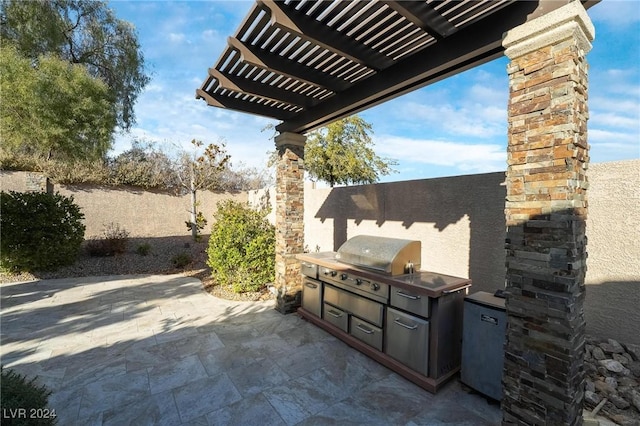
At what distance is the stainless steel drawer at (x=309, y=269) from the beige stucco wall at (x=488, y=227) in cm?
150

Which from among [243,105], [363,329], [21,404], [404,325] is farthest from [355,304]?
[243,105]

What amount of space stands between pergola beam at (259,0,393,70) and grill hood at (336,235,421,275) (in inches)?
82.4

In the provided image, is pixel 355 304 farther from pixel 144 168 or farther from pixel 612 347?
pixel 144 168

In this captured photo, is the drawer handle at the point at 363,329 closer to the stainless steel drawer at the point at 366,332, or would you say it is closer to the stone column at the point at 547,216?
the stainless steel drawer at the point at 366,332

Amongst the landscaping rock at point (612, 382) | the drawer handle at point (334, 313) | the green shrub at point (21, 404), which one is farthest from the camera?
the drawer handle at point (334, 313)

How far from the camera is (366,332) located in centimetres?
350

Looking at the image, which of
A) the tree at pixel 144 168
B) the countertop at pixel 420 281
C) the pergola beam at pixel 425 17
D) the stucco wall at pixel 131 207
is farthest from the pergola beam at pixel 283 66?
the tree at pixel 144 168

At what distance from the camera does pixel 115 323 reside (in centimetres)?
439

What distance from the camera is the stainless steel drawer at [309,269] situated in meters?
4.36

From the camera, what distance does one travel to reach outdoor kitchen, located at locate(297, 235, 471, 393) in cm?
284

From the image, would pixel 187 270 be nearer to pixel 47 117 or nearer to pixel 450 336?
pixel 47 117

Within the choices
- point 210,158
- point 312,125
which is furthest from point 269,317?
point 210,158

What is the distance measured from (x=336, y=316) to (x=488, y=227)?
2.39 m

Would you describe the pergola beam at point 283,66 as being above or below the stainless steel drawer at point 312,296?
above
